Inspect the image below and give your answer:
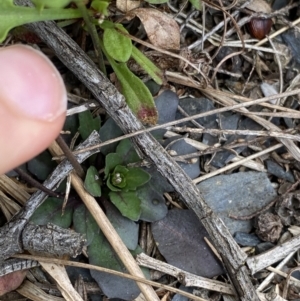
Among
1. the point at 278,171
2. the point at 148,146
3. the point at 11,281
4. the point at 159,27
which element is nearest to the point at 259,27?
the point at 159,27

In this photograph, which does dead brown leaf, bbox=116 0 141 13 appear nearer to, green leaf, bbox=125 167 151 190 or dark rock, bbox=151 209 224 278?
green leaf, bbox=125 167 151 190

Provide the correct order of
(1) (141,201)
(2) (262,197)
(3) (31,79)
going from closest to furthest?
1. (3) (31,79)
2. (1) (141,201)
3. (2) (262,197)

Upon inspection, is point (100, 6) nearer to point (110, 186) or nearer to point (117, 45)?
point (117, 45)

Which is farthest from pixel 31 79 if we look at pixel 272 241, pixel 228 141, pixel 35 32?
pixel 272 241

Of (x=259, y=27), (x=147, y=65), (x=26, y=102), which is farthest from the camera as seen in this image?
(x=259, y=27)

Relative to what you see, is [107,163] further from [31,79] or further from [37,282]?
[31,79]

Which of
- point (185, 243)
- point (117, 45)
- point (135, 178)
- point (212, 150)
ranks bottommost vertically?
point (185, 243)

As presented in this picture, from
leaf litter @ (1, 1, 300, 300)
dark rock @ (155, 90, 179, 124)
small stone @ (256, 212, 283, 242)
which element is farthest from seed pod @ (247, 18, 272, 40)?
small stone @ (256, 212, 283, 242)
